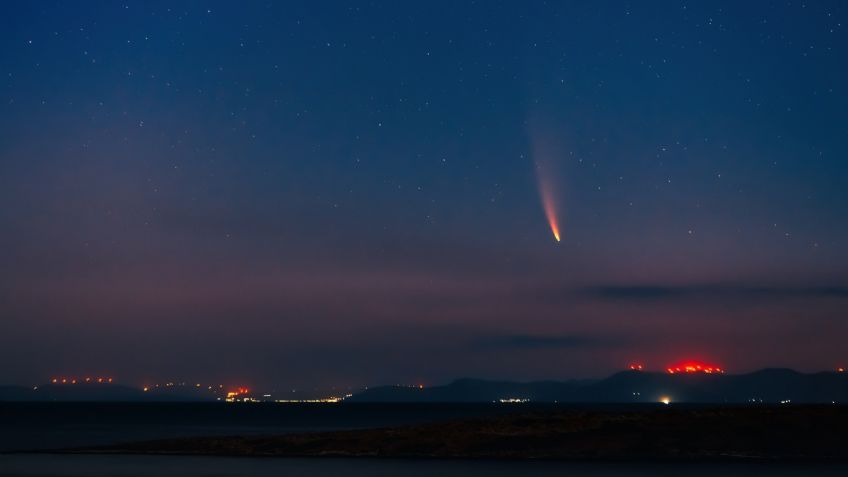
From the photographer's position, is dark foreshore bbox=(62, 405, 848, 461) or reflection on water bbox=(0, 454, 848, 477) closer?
reflection on water bbox=(0, 454, 848, 477)

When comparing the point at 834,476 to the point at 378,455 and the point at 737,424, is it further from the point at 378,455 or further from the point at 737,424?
the point at 378,455

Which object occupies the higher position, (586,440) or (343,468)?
(586,440)

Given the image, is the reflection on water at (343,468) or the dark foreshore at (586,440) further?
the dark foreshore at (586,440)

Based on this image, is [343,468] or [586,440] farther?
[586,440]
